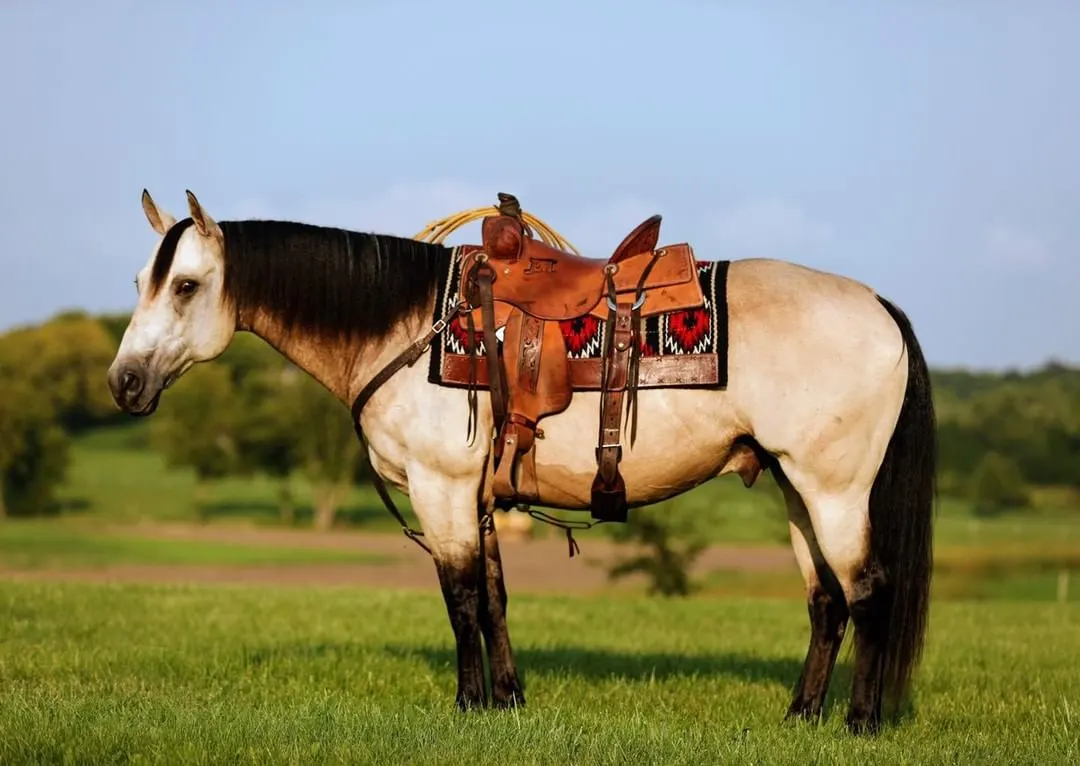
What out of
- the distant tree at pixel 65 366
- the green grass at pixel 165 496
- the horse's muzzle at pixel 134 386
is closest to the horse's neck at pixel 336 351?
the horse's muzzle at pixel 134 386

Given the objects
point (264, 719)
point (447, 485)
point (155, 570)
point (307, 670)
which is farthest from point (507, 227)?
point (155, 570)

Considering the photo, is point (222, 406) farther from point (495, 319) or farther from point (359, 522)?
point (495, 319)

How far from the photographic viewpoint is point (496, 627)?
21.9ft

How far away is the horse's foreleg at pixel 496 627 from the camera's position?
662 cm

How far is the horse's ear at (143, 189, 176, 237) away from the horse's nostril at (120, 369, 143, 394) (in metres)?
0.79

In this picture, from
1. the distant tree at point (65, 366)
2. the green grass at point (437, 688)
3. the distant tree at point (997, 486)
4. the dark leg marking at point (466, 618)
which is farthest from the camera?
the distant tree at point (65, 366)

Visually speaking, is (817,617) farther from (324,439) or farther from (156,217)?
(324,439)

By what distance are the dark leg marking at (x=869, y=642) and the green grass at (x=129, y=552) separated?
93.8 ft

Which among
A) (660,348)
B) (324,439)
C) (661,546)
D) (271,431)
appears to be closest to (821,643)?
(660,348)

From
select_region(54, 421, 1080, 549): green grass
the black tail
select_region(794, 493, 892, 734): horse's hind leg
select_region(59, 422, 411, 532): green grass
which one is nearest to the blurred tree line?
select_region(54, 421, 1080, 549): green grass

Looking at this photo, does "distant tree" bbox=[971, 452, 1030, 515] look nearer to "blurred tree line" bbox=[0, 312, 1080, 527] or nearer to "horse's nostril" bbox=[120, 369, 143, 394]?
"blurred tree line" bbox=[0, 312, 1080, 527]

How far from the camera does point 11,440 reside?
162ft

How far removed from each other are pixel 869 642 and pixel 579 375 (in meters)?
2.05

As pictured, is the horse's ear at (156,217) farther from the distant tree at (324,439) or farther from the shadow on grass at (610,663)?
the distant tree at (324,439)
